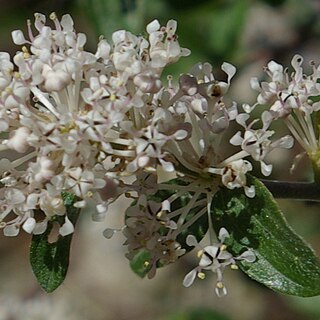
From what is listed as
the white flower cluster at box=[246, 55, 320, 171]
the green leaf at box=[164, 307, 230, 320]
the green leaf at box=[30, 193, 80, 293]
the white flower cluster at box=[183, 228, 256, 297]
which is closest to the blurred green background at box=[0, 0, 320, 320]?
the green leaf at box=[164, 307, 230, 320]

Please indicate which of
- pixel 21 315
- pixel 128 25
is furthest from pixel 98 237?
pixel 128 25

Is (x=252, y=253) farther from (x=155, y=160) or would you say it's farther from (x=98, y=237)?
(x=98, y=237)

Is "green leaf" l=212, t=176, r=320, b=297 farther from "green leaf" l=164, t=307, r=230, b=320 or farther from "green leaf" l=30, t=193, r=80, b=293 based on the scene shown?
"green leaf" l=164, t=307, r=230, b=320

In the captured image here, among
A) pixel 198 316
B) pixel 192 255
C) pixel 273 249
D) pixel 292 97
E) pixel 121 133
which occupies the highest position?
pixel 121 133

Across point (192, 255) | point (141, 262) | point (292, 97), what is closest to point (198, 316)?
point (141, 262)

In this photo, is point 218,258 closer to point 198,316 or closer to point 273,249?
point 273,249

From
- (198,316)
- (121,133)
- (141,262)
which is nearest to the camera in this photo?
(121,133)

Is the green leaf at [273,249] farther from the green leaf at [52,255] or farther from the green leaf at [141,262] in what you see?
the green leaf at [52,255]
